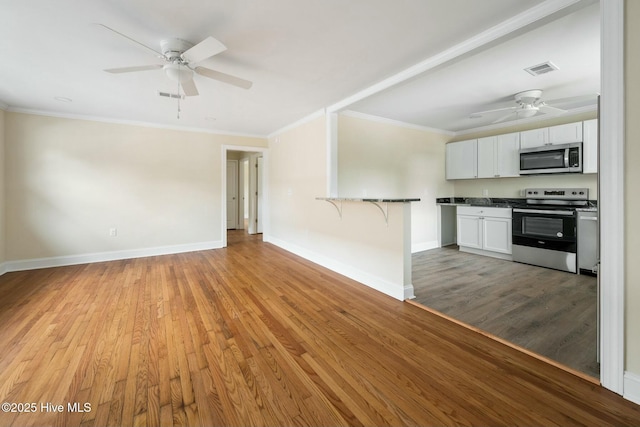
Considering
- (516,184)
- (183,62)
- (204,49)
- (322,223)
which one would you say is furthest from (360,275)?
(516,184)

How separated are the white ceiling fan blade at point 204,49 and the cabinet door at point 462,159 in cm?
492

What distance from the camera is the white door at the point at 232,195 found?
8.05 m

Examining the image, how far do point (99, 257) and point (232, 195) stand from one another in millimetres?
4015

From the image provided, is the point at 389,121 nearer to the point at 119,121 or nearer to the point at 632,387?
the point at 632,387

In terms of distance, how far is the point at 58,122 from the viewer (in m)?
4.12

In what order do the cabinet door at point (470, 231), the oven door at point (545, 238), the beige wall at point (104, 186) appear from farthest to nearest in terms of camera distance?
the cabinet door at point (470, 231), the beige wall at point (104, 186), the oven door at point (545, 238)

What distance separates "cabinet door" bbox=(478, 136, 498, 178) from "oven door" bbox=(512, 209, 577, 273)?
40.6 inches

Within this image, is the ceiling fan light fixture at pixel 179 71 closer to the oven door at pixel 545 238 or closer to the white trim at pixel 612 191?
the white trim at pixel 612 191

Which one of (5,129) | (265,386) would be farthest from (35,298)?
(265,386)

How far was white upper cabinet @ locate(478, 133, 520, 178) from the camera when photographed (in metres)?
4.64

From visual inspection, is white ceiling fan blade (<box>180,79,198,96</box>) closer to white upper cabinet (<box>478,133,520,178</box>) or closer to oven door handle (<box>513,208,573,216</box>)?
oven door handle (<box>513,208,573,216</box>)

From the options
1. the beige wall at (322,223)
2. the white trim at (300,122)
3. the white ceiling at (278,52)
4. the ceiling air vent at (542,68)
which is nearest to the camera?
the white ceiling at (278,52)

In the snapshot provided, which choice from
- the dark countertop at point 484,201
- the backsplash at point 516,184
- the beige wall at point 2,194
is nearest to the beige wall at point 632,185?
the backsplash at point 516,184

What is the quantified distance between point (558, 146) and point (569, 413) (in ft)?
13.7
